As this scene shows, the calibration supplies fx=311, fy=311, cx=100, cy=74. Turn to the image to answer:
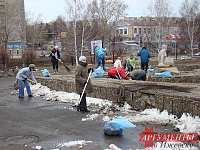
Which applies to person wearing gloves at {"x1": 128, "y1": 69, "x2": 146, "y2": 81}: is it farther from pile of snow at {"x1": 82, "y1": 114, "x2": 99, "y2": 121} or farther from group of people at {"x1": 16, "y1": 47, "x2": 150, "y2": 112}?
pile of snow at {"x1": 82, "y1": 114, "x2": 99, "y2": 121}

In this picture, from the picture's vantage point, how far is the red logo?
20.5ft

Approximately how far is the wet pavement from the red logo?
15 centimetres

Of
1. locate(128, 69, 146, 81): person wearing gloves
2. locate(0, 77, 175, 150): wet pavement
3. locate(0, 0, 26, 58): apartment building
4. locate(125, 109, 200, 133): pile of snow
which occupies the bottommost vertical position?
locate(0, 77, 175, 150): wet pavement

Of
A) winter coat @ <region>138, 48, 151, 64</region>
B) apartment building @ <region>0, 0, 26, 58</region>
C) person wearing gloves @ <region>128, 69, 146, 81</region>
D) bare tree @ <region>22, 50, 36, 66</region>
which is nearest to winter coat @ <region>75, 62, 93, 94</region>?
person wearing gloves @ <region>128, 69, 146, 81</region>

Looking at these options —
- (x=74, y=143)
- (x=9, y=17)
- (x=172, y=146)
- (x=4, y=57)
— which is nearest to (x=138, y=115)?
(x=74, y=143)

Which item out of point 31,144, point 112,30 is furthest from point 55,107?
point 112,30

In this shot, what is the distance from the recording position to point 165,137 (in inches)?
258

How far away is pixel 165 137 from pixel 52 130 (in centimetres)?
279

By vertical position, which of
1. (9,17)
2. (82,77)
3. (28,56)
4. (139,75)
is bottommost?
(139,75)

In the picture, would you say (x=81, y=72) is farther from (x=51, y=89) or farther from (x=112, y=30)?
(x=112, y=30)

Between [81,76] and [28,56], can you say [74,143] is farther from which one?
[28,56]

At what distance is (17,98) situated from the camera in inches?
523

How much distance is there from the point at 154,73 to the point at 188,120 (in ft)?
29.9

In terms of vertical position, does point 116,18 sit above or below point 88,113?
above
